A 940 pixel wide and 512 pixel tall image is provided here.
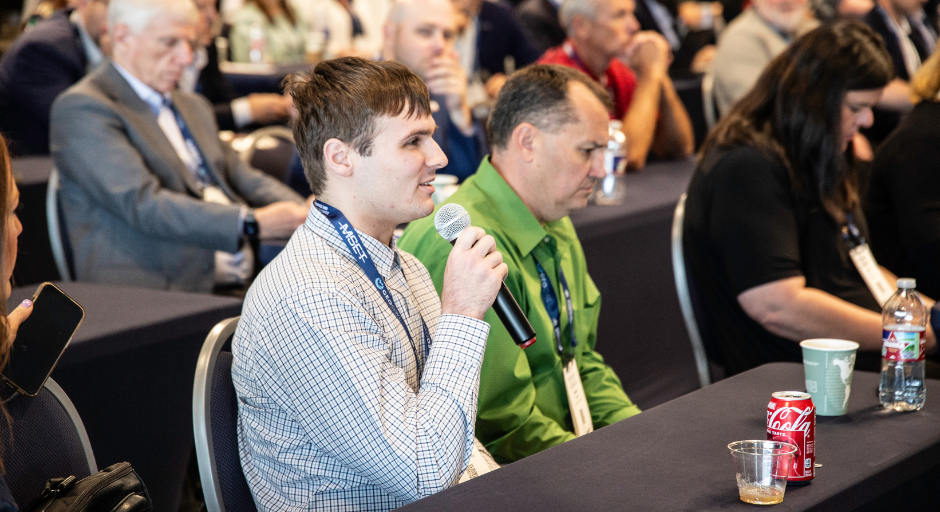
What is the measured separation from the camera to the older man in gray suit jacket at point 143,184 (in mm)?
2602

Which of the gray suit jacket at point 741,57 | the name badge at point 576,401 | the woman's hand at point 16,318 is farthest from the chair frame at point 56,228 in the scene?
the gray suit jacket at point 741,57

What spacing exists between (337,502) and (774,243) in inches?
49.6

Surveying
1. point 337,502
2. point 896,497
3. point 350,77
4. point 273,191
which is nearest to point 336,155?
point 350,77

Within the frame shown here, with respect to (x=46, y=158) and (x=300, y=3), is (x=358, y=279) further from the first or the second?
(x=300, y=3)

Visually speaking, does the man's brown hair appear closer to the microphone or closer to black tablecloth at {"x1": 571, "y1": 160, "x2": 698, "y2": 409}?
the microphone

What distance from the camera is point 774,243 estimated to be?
207 centimetres

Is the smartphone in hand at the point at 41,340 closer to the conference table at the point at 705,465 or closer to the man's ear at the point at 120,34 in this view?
the conference table at the point at 705,465

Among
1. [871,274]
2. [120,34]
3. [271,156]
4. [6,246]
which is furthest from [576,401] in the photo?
[271,156]

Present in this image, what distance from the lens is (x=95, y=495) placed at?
1.12 m

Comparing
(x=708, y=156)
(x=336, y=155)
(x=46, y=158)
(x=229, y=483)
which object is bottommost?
(x=46, y=158)

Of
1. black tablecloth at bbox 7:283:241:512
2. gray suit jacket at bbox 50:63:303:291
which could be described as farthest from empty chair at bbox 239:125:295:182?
black tablecloth at bbox 7:283:241:512

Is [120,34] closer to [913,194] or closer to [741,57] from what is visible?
[913,194]

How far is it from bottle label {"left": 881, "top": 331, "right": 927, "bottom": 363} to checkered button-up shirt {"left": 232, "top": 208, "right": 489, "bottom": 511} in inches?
28.6

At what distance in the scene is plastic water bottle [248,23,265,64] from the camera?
19.7 ft
